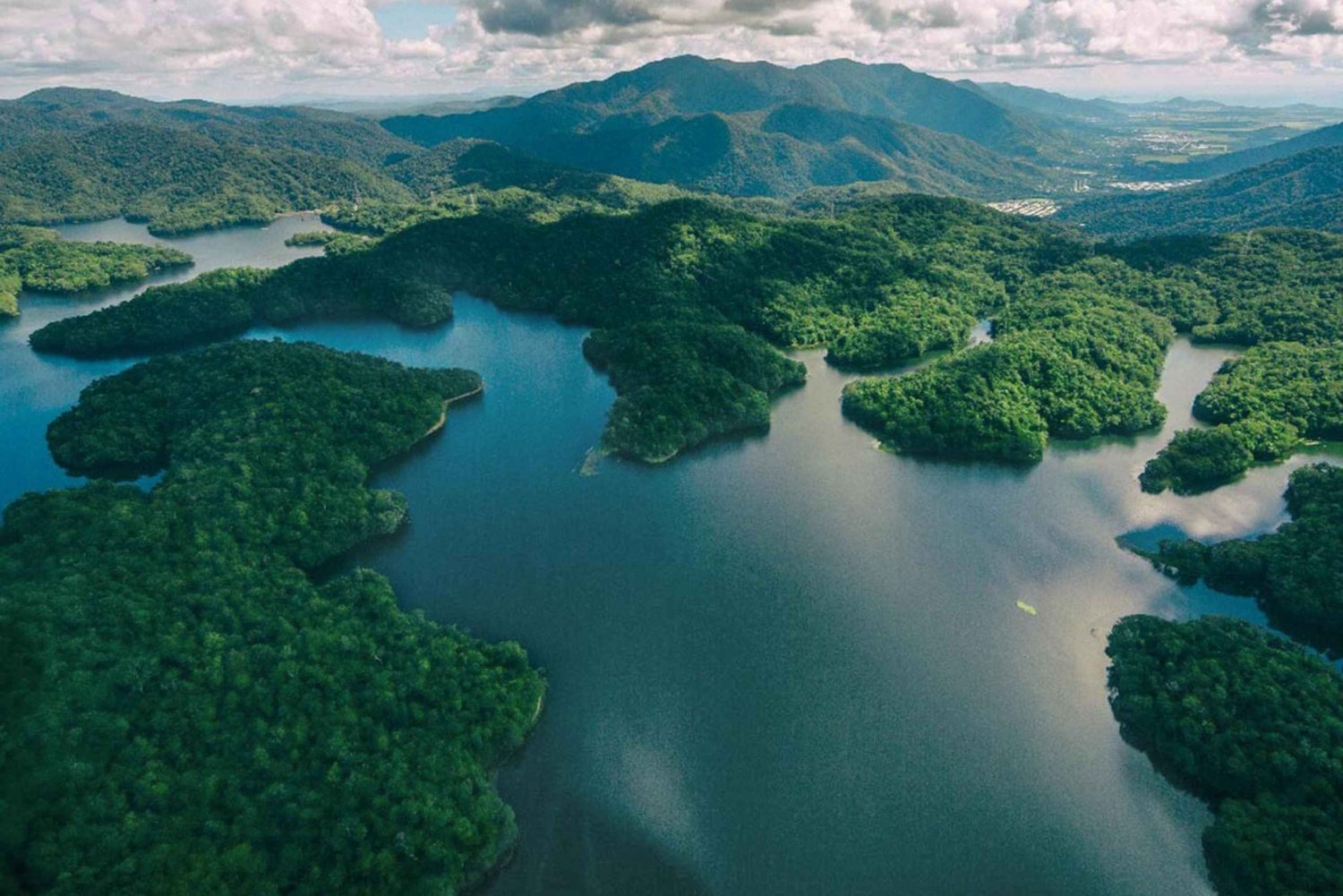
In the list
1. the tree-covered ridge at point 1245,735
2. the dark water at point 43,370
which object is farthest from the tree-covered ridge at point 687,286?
the tree-covered ridge at point 1245,735

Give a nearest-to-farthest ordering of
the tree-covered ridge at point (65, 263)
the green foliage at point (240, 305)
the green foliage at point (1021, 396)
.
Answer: the green foliage at point (1021, 396), the green foliage at point (240, 305), the tree-covered ridge at point (65, 263)

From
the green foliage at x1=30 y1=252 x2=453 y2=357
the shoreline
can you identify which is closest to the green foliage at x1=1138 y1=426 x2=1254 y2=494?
the shoreline

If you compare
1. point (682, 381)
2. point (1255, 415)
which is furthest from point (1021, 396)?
point (682, 381)

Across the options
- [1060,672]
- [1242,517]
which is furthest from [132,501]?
[1242,517]

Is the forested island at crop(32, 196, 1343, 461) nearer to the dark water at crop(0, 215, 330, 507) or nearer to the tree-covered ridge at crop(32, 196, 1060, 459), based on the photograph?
the tree-covered ridge at crop(32, 196, 1060, 459)

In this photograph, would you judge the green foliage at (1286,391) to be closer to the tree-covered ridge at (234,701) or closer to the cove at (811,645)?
the cove at (811,645)

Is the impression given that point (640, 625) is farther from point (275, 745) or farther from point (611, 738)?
point (275, 745)

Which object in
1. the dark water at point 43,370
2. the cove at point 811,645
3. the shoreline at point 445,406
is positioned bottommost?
the cove at point 811,645
